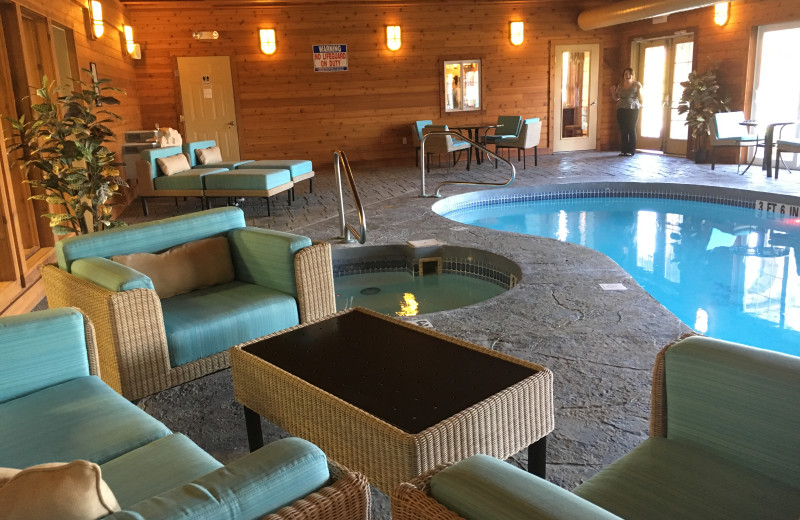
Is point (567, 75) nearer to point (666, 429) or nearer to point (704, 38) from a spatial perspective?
point (704, 38)

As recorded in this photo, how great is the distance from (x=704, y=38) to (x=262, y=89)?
275 inches

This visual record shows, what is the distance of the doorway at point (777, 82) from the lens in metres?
8.73

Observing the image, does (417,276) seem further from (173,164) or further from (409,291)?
(173,164)

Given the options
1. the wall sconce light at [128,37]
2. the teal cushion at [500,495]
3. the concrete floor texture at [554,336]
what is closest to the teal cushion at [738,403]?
the concrete floor texture at [554,336]

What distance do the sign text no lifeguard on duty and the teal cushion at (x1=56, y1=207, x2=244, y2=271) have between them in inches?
304

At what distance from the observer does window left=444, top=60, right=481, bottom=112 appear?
11203mm

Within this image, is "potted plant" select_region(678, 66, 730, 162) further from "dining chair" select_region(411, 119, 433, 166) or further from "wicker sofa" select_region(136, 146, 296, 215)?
"wicker sofa" select_region(136, 146, 296, 215)

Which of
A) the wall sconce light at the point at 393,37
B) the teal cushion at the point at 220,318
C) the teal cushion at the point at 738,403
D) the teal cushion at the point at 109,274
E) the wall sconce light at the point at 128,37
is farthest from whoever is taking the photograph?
the wall sconce light at the point at 393,37

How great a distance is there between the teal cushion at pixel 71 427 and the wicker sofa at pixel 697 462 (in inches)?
35.5

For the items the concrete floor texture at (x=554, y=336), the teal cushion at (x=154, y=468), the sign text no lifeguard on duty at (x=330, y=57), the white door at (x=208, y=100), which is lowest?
the concrete floor texture at (x=554, y=336)

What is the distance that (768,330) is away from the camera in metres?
3.97

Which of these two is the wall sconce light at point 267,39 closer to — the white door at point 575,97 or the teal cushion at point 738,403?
the white door at point 575,97

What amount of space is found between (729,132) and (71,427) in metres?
8.97

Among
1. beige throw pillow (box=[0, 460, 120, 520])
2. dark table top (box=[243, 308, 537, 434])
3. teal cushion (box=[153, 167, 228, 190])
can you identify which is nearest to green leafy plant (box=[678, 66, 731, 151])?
teal cushion (box=[153, 167, 228, 190])
